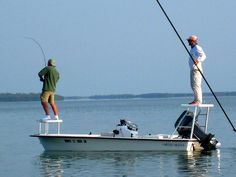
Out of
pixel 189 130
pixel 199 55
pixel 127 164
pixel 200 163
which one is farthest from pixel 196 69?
pixel 127 164

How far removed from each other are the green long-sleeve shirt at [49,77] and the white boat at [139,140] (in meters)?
1.02

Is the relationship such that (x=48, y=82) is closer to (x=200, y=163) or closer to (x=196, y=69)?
(x=196, y=69)

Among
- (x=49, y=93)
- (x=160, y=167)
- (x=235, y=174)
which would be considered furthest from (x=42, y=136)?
(x=235, y=174)

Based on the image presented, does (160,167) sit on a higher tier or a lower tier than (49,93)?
lower

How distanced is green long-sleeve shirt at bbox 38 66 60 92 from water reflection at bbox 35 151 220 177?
185 cm

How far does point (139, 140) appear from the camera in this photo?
23.2 meters

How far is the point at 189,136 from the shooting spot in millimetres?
23281

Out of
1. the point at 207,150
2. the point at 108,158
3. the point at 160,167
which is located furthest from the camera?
the point at 207,150

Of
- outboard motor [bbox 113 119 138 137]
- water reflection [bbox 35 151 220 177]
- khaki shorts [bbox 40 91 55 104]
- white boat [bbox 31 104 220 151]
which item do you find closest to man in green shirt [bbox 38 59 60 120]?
khaki shorts [bbox 40 91 55 104]

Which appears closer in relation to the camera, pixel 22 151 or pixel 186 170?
pixel 186 170

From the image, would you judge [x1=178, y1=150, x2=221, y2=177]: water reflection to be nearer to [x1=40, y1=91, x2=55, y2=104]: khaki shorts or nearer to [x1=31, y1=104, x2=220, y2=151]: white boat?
[x1=31, y1=104, x2=220, y2=151]: white boat

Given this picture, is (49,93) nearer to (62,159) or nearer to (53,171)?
(62,159)

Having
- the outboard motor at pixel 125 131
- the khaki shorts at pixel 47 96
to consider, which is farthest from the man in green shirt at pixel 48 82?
the outboard motor at pixel 125 131

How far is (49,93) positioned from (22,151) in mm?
4023
